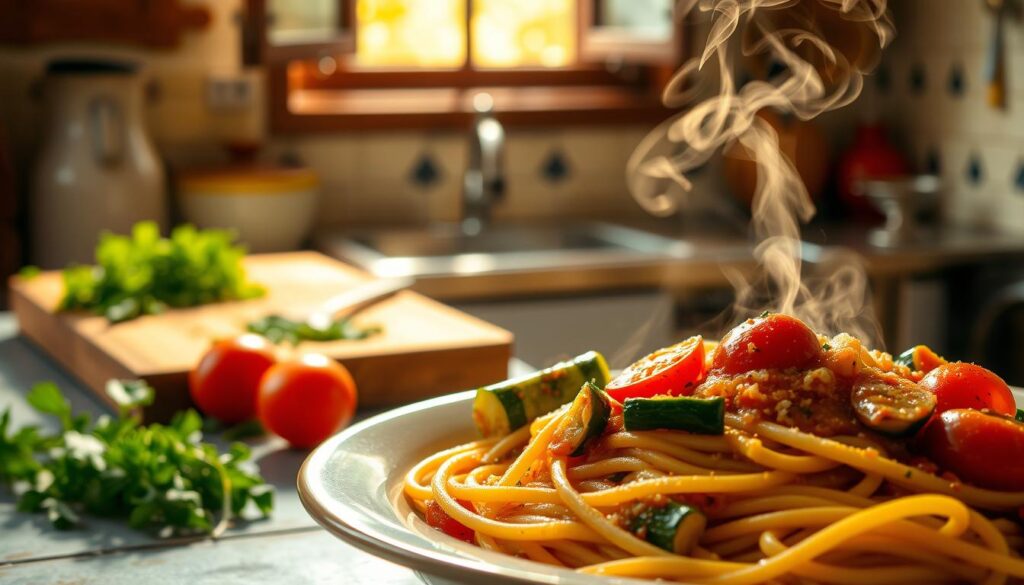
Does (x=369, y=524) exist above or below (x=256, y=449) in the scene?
above

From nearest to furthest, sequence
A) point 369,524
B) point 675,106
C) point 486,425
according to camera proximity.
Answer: point 369,524, point 486,425, point 675,106

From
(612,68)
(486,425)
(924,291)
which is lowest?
(924,291)

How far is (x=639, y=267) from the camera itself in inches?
137

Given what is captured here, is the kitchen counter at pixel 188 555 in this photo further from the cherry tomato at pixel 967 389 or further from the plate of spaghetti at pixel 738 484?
the cherry tomato at pixel 967 389

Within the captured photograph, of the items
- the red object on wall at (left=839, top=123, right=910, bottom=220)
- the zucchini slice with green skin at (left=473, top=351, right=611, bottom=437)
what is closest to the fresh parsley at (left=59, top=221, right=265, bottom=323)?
the zucchini slice with green skin at (left=473, top=351, right=611, bottom=437)

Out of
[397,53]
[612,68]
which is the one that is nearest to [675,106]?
[612,68]

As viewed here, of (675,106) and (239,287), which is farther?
(675,106)

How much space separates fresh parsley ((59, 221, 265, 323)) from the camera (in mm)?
2441

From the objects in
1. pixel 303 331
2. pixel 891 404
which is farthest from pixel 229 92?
pixel 891 404

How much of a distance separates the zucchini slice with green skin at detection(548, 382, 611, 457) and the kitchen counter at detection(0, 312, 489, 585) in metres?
0.25

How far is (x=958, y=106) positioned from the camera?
4.16 meters

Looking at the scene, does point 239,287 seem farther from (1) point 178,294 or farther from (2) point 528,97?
(2) point 528,97

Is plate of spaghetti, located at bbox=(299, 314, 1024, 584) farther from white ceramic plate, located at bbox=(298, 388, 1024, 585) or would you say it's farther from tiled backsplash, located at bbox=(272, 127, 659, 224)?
tiled backsplash, located at bbox=(272, 127, 659, 224)

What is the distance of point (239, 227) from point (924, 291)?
72.7 inches
